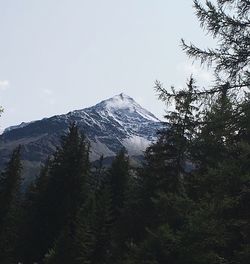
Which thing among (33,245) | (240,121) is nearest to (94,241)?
(33,245)

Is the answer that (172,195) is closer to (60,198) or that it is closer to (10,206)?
(60,198)

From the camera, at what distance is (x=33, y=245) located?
3503 cm

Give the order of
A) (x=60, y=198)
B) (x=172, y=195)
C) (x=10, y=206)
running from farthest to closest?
1. (x=10, y=206)
2. (x=60, y=198)
3. (x=172, y=195)

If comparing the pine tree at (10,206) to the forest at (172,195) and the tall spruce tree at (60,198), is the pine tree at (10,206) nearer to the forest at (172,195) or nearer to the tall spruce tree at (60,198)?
the forest at (172,195)

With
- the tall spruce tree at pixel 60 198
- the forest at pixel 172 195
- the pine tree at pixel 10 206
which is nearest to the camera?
the forest at pixel 172 195

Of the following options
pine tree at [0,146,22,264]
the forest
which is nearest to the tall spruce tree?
the forest

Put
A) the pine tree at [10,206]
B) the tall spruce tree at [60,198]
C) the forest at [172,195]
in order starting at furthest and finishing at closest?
the pine tree at [10,206]
the tall spruce tree at [60,198]
the forest at [172,195]

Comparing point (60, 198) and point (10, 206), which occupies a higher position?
point (60, 198)

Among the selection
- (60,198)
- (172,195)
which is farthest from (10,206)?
(172,195)

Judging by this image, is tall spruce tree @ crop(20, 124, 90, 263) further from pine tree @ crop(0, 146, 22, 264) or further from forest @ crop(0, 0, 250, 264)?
pine tree @ crop(0, 146, 22, 264)

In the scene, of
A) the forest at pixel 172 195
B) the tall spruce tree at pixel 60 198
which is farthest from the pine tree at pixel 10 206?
the tall spruce tree at pixel 60 198

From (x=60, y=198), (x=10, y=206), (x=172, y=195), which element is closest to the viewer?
(x=172, y=195)

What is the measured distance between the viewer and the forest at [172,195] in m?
10.9

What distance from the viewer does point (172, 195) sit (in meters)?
16.8
